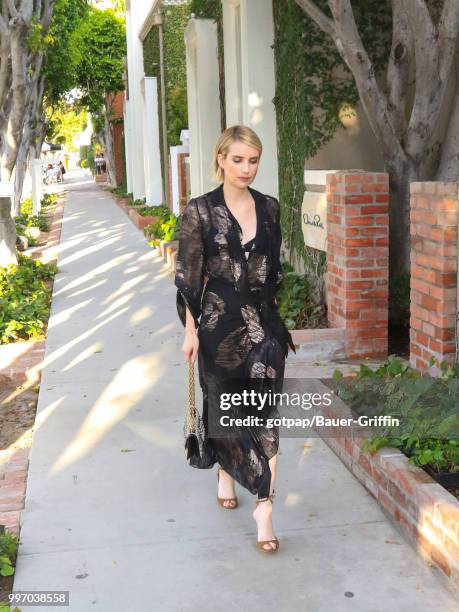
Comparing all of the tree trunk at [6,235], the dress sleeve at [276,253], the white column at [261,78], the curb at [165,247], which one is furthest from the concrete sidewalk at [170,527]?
the tree trunk at [6,235]

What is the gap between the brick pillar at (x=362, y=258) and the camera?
6.53m

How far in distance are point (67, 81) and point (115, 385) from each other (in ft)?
67.0

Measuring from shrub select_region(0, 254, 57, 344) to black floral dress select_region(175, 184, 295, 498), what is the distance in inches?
183

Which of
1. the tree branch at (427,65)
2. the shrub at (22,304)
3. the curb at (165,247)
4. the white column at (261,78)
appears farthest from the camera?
the curb at (165,247)

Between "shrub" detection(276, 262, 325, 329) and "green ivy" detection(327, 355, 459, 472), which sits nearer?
"green ivy" detection(327, 355, 459, 472)

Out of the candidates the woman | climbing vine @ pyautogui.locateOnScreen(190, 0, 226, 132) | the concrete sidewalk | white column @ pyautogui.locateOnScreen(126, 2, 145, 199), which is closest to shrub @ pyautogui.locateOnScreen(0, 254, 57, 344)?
the concrete sidewalk

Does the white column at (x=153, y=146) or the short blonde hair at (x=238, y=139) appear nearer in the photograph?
the short blonde hair at (x=238, y=139)

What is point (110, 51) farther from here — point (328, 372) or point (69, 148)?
point (69, 148)

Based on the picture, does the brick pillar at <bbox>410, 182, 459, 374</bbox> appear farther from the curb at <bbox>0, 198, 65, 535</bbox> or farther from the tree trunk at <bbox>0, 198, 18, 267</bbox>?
the tree trunk at <bbox>0, 198, 18, 267</bbox>

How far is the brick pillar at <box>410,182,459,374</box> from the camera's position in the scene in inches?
202

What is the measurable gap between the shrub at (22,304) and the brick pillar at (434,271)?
A: 13.4 ft

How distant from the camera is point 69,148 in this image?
4665 inches

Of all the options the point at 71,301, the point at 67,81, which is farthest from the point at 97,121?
the point at 71,301

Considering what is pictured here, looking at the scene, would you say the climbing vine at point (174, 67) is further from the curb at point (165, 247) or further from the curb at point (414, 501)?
the curb at point (414, 501)
